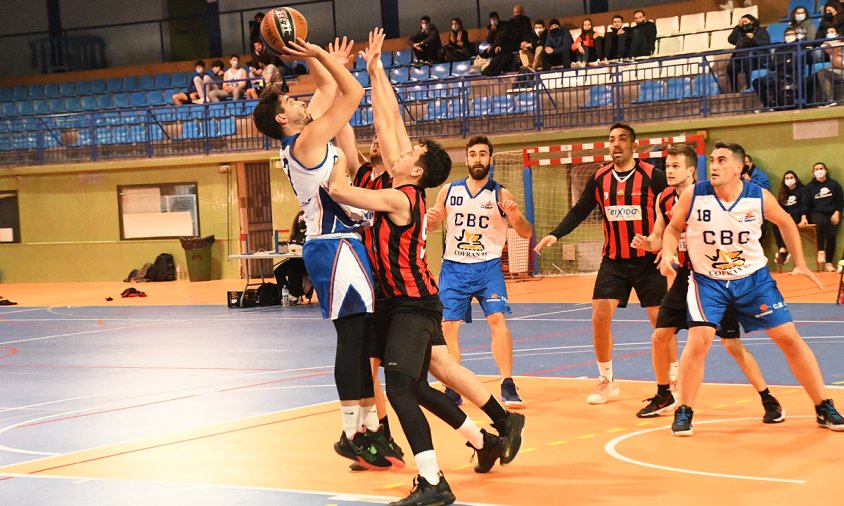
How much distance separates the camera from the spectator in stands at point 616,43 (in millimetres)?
22453

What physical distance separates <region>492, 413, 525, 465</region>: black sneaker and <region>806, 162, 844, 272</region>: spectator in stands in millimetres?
14242

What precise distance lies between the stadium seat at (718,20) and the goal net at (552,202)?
403 centimetres

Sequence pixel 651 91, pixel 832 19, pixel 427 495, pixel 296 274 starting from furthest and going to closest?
pixel 651 91, pixel 832 19, pixel 296 274, pixel 427 495

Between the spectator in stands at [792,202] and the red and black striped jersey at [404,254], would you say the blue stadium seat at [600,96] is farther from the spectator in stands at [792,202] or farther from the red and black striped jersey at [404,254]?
the red and black striped jersey at [404,254]

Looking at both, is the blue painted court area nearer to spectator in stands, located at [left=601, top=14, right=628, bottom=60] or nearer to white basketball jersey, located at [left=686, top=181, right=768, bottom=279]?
white basketball jersey, located at [left=686, top=181, right=768, bottom=279]

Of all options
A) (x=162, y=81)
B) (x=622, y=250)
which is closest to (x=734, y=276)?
(x=622, y=250)

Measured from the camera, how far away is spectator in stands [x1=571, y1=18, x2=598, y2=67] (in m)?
22.7

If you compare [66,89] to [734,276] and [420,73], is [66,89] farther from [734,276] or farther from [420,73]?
[734,276]

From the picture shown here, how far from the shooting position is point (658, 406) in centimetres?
794

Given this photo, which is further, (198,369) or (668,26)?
(668,26)

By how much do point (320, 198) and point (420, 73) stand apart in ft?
66.3

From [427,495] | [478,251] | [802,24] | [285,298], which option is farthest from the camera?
[802,24]

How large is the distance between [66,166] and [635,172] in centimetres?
2212

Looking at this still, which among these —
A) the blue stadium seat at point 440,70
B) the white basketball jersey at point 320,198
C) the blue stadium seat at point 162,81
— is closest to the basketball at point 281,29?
the white basketball jersey at point 320,198
